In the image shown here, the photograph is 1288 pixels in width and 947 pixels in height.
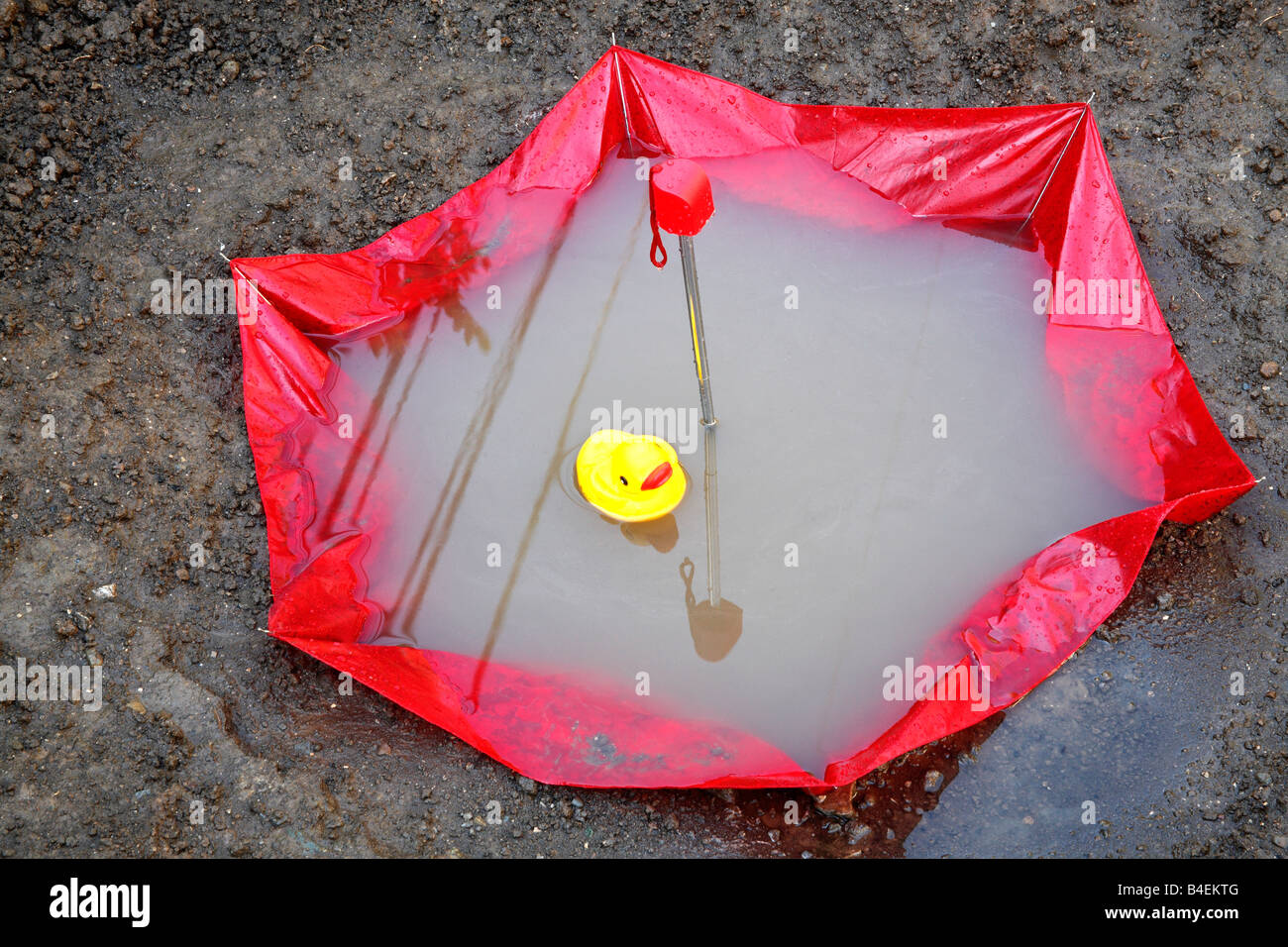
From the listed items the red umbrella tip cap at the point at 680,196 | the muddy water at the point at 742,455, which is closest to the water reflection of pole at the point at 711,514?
the muddy water at the point at 742,455

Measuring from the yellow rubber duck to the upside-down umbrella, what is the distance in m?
0.08

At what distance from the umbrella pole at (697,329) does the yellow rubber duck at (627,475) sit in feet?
0.65

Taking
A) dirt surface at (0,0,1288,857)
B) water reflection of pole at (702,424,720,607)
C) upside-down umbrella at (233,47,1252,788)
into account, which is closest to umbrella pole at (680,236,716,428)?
water reflection of pole at (702,424,720,607)

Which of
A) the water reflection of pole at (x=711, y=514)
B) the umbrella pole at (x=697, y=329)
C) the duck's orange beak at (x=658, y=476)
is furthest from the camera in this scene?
the water reflection of pole at (x=711, y=514)

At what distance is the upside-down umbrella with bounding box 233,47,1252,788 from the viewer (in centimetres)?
302

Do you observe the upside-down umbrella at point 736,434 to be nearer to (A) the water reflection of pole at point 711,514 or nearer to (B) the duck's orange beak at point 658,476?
(A) the water reflection of pole at point 711,514

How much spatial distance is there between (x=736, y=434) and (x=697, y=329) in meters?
0.72

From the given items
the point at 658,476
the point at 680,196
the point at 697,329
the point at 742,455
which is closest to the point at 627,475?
the point at 658,476

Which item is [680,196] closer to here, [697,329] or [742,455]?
[697,329]

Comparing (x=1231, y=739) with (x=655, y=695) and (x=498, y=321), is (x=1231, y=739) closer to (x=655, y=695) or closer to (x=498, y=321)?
(x=655, y=695)

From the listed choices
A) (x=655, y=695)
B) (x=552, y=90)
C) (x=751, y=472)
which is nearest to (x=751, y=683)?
(x=655, y=695)

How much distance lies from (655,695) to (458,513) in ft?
3.10

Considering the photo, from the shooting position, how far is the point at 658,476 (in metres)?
3.18

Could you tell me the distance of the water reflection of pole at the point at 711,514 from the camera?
3332mm
